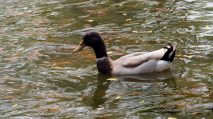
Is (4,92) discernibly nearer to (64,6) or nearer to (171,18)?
(171,18)

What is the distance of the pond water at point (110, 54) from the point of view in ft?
29.1

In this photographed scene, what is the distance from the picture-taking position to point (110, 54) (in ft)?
40.0

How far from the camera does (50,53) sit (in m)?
12.5

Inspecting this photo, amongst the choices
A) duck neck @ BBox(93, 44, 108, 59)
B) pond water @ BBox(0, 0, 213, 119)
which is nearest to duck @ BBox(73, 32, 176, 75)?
pond water @ BBox(0, 0, 213, 119)

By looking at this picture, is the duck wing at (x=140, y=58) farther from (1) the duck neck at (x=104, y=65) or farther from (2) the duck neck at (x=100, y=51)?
(2) the duck neck at (x=100, y=51)

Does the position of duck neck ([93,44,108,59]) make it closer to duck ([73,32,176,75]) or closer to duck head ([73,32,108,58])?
duck head ([73,32,108,58])

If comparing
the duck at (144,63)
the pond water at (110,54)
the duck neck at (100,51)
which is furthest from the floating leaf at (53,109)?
the duck neck at (100,51)

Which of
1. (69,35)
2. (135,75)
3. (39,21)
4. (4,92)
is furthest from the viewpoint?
(39,21)

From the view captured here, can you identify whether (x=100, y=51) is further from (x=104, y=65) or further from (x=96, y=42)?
(x=104, y=65)

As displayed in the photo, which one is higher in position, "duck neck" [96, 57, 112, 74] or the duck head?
the duck head

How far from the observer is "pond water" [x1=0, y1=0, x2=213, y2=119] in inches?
350

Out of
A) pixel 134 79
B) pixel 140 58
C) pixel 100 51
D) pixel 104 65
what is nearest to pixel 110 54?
pixel 100 51

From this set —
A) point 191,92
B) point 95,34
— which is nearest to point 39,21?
point 95,34

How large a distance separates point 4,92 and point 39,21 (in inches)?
237
